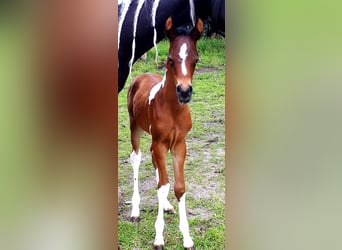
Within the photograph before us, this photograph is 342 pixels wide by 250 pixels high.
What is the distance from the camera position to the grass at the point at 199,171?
5.91 feet

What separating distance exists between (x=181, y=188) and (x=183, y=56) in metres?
0.49

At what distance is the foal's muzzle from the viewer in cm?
179

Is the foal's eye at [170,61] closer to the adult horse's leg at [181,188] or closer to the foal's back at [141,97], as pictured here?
the foal's back at [141,97]

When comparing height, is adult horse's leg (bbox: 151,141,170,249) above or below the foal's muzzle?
below

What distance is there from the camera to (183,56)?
1790 mm

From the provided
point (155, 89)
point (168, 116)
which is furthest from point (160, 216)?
point (155, 89)

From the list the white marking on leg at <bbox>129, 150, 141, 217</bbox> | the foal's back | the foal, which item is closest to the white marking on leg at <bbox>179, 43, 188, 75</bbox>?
the foal

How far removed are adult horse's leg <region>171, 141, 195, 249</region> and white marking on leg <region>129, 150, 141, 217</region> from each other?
14 cm

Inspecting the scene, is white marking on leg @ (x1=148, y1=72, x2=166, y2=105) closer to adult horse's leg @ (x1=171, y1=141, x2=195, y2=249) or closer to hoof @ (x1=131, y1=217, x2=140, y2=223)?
adult horse's leg @ (x1=171, y1=141, x2=195, y2=249)

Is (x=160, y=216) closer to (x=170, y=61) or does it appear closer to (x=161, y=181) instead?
(x=161, y=181)

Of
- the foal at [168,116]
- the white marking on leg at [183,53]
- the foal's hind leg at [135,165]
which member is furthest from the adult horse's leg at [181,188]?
the white marking on leg at [183,53]
